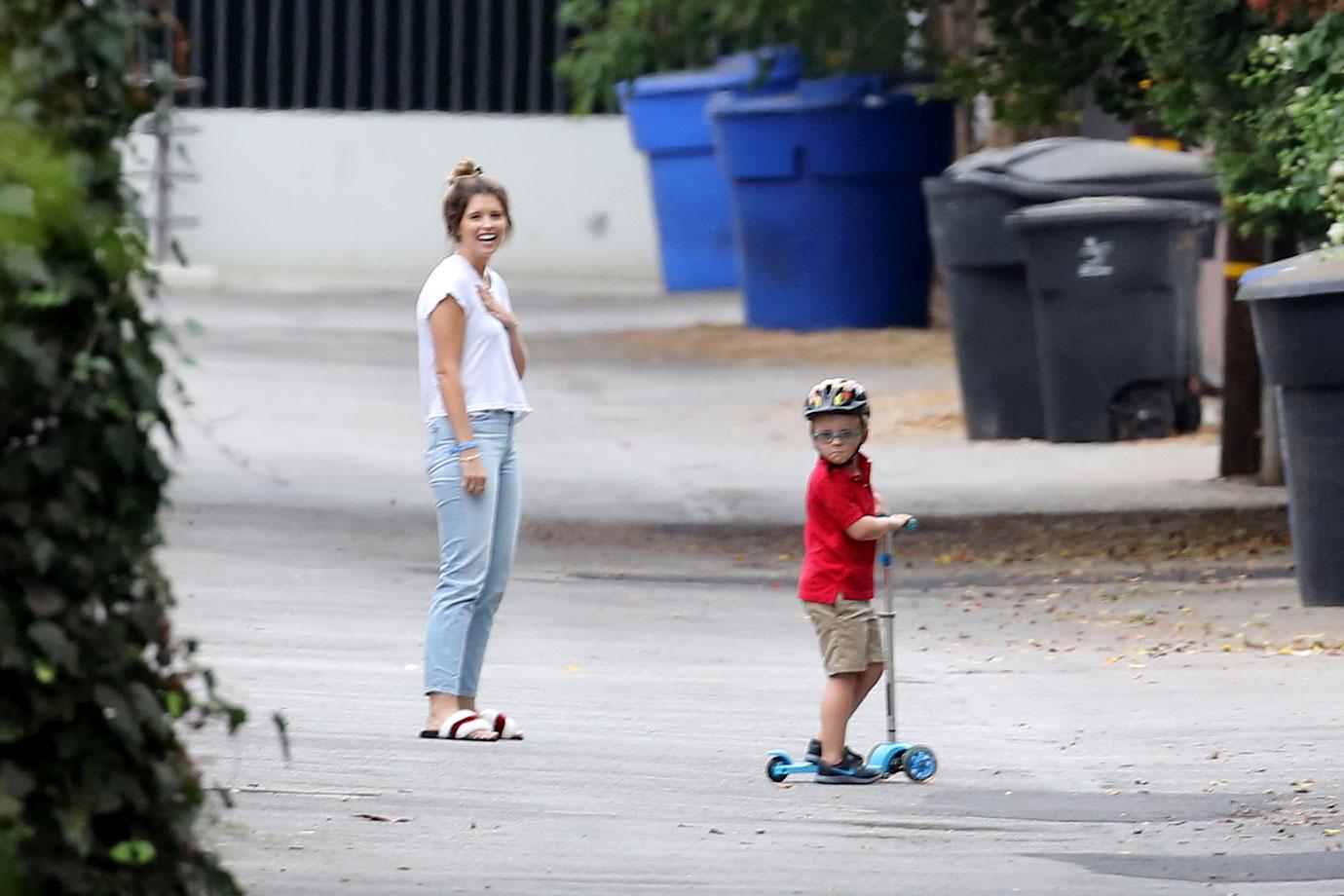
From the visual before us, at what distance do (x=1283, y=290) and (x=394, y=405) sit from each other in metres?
9.54

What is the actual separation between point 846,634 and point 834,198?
16.6 m

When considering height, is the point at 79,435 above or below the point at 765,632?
above

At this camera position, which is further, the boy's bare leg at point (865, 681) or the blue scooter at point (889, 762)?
the boy's bare leg at point (865, 681)

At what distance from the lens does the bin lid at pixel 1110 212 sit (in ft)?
51.5

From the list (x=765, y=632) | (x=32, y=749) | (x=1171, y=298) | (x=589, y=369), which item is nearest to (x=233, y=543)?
(x=765, y=632)

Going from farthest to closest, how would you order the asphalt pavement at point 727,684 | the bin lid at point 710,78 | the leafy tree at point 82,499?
1. the bin lid at point 710,78
2. the asphalt pavement at point 727,684
3. the leafy tree at point 82,499

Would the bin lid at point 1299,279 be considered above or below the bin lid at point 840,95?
above

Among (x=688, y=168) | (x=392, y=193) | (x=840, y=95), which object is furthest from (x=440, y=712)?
(x=392, y=193)

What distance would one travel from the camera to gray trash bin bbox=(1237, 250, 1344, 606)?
30.0 feet

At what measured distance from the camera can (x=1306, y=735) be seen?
7.37m

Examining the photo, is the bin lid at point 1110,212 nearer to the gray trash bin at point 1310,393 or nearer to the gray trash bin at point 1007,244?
the gray trash bin at point 1007,244

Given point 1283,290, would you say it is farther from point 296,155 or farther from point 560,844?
point 296,155

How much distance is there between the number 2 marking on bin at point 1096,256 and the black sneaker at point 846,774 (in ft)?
30.4

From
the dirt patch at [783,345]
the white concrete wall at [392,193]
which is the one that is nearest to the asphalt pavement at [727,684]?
the dirt patch at [783,345]
